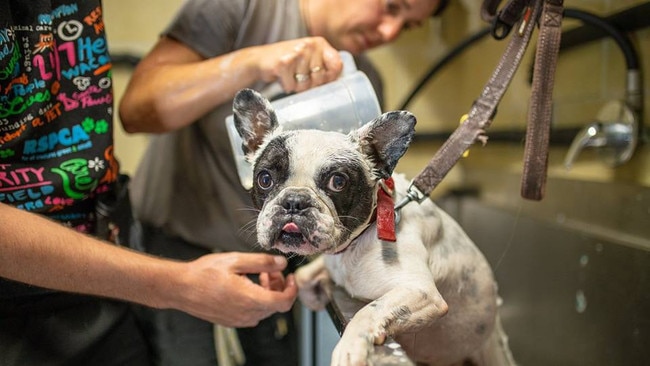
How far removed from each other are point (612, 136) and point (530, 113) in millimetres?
458

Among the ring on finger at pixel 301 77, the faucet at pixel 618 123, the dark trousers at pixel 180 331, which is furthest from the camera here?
the faucet at pixel 618 123

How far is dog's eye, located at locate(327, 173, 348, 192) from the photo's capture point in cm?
54

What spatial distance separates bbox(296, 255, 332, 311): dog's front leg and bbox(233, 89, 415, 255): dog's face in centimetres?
16

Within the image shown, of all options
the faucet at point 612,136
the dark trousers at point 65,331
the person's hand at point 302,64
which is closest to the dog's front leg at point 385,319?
the person's hand at point 302,64

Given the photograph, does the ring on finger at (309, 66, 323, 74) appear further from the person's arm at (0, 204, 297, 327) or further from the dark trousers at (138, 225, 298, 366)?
the dark trousers at (138, 225, 298, 366)

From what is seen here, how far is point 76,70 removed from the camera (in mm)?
762

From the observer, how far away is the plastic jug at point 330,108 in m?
0.62

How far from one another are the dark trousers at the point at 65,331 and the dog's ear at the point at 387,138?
44cm

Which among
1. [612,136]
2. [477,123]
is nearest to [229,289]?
[477,123]

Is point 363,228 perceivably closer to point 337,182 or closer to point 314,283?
point 337,182

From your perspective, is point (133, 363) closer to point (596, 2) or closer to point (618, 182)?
point (618, 182)

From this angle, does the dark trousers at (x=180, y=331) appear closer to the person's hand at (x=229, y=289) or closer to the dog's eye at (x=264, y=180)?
the person's hand at (x=229, y=289)

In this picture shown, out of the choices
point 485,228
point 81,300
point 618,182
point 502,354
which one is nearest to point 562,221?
point 618,182

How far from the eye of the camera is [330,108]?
644mm
